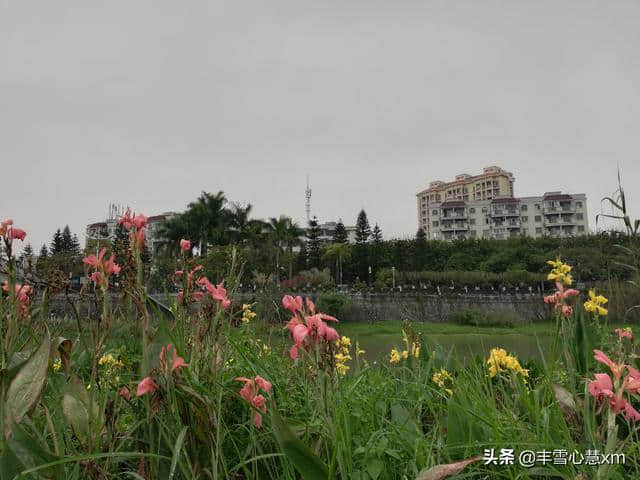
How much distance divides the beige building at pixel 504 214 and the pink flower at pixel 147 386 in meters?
66.4

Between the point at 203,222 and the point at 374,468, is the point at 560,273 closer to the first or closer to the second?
the point at 374,468

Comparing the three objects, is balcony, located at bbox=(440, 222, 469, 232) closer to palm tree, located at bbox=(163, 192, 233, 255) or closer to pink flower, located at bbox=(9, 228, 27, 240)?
palm tree, located at bbox=(163, 192, 233, 255)

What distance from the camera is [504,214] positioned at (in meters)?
69.9

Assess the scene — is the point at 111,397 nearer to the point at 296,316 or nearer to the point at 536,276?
the point at 296,316

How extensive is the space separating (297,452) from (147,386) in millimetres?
324

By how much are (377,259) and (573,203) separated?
37.4 metres

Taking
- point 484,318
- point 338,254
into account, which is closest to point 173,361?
point 484,318

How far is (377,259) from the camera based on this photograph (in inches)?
1935

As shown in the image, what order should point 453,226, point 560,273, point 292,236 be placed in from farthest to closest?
point 453,226 → point 292,236 → point 560,273

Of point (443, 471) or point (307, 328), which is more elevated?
point (307, 328)

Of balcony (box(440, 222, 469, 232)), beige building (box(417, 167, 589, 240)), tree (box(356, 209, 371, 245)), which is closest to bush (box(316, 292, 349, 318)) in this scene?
tree (box(356, 209, 371, 245))

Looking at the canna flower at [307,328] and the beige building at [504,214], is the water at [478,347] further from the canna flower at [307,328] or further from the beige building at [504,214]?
the beige building at [504,214]

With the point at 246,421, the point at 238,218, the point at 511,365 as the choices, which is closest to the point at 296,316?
the point at 246,421

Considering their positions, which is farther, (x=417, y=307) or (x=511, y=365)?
(x=417, y=307)
